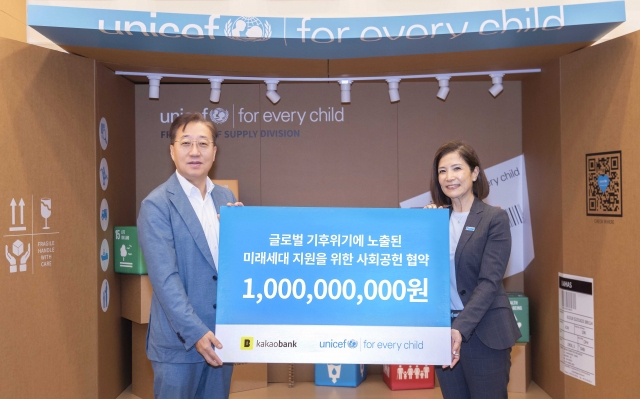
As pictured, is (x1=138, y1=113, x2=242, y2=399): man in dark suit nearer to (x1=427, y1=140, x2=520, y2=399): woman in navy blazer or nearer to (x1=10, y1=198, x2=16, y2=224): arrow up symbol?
(x1=427, y1=140, x2=520, y2=399): woman in navy blazer

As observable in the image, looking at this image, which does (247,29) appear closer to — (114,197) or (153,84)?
(153,84)

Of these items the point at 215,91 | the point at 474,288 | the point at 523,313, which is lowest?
the point at 523,313

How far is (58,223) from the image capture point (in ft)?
11.5

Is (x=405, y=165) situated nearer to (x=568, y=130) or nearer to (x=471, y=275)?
(x=568, y=130)

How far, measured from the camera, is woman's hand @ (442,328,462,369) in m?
2.30

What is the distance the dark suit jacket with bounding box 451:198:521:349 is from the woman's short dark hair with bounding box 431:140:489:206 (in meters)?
0.12

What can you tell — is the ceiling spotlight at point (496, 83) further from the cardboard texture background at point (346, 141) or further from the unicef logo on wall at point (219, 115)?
the unicef logo on wall at point (219, 115)

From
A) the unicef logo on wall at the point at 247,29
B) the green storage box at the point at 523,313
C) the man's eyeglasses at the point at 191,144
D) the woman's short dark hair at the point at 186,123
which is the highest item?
the unicef logo on wall at the point at 247,29

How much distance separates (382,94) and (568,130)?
156cm

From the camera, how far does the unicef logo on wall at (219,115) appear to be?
4.70 m

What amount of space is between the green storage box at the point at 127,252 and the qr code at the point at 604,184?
3135 mm

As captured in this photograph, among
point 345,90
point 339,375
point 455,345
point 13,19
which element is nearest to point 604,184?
point 455,345

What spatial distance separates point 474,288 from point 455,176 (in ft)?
A: 1.68

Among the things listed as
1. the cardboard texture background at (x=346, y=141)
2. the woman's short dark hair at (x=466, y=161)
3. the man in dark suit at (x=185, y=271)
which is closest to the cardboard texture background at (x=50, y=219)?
the cardboard texture background at (x=346, y=141)
